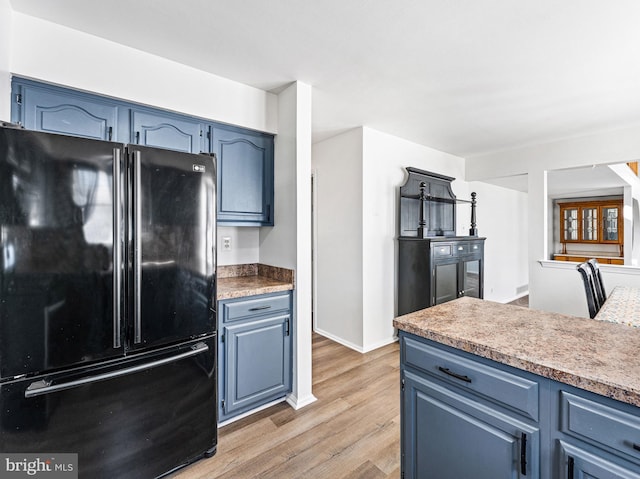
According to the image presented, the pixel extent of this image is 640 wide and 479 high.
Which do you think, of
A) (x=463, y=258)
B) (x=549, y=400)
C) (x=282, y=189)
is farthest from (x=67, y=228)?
(x=463, y=258)

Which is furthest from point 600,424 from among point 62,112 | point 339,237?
point 339,237

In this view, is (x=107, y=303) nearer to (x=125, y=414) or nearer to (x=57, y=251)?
(x=57, y=251)

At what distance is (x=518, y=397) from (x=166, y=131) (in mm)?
2402

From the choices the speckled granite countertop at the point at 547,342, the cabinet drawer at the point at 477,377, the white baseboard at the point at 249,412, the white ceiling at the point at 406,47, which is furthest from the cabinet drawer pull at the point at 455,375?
the white ceiling at the point at 406,47

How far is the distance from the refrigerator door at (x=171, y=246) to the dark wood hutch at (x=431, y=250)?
7.98ft

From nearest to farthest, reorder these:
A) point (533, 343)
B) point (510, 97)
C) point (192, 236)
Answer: point (533, 343)
point (192, 236)
point (510, 97)

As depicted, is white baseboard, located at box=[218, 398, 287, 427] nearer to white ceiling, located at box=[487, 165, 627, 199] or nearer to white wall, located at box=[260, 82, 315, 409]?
white wall, located at box=[260, 82, 315, 409]

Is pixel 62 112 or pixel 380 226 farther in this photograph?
pixel 380 226

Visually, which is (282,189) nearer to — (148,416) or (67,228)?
(67,228)

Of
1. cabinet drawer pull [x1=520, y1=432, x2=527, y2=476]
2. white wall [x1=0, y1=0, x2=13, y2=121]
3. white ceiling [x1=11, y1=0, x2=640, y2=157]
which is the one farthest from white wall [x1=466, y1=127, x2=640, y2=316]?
white wall [x1=0, y1=0, x2=13, y2=121]

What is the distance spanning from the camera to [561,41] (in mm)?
1838

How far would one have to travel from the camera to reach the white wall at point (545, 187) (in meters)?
3.35

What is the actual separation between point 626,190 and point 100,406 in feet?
27.7

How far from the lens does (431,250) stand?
10.9ft
